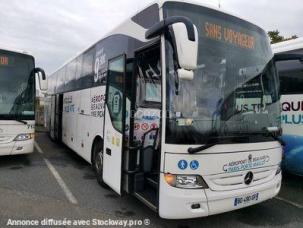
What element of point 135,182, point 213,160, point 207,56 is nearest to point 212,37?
point 207,56

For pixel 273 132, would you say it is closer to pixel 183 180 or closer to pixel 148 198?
pixel 183 180

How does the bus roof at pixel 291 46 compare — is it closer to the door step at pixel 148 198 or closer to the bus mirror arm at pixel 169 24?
the bus mirror arm at pixel 169 24

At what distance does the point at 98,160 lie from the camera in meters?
6.77

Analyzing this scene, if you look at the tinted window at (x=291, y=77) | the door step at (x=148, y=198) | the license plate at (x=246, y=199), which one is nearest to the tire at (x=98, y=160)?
the door step at (x=148, y=198)

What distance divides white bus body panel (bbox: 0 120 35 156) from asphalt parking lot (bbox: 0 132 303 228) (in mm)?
455

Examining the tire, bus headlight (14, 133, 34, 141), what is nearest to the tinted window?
the tire

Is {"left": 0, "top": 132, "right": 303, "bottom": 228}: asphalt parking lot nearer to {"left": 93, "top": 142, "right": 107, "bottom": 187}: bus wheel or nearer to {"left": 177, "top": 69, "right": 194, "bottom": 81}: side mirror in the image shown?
{"left": 93, "top": 142, "right": 107, "bottom": 187}: bus wheel

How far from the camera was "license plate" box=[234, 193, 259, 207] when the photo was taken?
14.5 feet

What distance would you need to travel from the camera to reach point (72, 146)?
9.40m

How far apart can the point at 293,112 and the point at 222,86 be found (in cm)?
318

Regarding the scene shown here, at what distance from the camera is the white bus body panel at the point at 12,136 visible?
8.09m

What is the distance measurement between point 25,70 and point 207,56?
5.72 m

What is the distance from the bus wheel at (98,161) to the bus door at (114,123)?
70 centimetres

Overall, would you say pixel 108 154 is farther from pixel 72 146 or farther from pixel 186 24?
pixel 72 146
